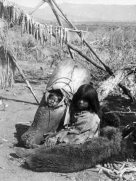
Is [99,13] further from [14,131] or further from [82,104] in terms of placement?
[82,104]

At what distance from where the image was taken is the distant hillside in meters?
141

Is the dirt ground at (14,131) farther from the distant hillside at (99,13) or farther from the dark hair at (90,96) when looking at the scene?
the distant hillside at (99,13)

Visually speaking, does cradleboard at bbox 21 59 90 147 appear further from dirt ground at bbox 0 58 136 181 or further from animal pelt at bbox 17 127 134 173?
animal pelt at bbox 17 127 134 173

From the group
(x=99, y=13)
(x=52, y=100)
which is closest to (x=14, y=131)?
(x=52, y=100)

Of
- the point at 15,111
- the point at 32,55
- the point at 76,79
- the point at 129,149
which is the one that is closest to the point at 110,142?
the point at 129,149

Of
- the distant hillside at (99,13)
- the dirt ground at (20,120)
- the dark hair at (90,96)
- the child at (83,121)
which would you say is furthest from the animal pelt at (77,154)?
the distant hillside at (99,13)

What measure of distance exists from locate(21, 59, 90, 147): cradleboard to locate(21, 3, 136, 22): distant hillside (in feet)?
421

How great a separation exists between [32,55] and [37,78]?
177 inches

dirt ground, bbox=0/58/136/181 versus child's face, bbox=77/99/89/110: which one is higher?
child's face, bbox=77/99/89/110

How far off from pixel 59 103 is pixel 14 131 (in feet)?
3.94

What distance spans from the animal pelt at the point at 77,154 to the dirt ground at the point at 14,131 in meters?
0.11

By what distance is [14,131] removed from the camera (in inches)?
285

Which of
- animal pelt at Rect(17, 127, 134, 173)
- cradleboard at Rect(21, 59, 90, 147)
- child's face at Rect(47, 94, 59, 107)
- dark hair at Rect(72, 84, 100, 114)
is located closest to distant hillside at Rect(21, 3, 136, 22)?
cradleboard at Rect(21, 59, 90, 147)

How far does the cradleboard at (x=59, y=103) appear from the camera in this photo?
21.2ft
